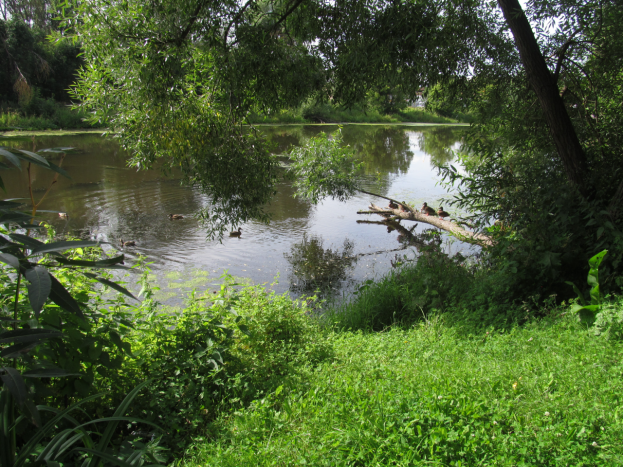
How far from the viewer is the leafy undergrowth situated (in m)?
2.26

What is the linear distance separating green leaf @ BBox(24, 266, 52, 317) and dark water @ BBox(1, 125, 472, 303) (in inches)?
182

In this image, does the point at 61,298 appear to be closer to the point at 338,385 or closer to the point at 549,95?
the point at 338,385

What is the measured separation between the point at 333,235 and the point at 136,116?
593 centimetres

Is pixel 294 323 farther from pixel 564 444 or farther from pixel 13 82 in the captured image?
pixel 13 82

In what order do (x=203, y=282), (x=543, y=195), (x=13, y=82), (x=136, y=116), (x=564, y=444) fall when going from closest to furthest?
1. (x=564, y=444)
2. (x=543, y=195)
3. (x=136, y=116)
4. (x=203, y=282)
5. (x=13, y=82)

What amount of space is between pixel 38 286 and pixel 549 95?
20.2 ft

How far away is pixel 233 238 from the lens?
10227 millimetres

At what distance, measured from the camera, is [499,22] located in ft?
22.3

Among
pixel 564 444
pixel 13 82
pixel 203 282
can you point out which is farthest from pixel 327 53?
pixel 13 82

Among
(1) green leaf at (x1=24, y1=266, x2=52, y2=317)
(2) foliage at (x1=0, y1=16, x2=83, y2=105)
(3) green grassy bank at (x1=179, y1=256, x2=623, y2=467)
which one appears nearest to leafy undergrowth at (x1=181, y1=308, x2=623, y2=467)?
(3) green grassy bank at (x1=179, y1=256, x2=623, y2=467)

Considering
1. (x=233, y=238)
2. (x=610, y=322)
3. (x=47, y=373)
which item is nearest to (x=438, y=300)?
(x=610, y=322)

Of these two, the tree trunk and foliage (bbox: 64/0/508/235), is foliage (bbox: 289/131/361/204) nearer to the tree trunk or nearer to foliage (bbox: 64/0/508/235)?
foliage (bbox: 64/0/508/235)

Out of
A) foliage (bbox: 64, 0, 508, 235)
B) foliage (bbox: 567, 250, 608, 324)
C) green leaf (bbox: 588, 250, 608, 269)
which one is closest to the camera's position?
foliage (bbox: 567, 250, 608, 324)

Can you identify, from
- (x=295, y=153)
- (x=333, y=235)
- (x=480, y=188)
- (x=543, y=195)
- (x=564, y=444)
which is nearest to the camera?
(x=564, y=444)
